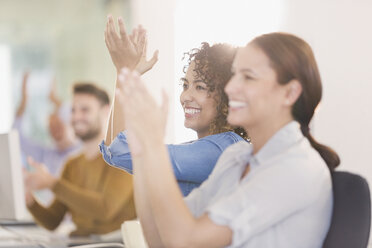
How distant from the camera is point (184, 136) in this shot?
4422mm

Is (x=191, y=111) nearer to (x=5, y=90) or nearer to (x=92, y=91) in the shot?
(x=92, y=91)

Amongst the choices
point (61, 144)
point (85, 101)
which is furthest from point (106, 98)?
point (61, 144)

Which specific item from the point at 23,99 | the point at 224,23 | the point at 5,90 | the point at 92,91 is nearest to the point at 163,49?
the point at 224,23

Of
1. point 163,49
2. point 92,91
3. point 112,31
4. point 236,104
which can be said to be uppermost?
point 112,31

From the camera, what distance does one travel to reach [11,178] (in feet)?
7.25

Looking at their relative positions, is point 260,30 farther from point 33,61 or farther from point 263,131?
point 263,131

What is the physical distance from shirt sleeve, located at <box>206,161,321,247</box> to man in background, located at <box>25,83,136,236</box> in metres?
2.00

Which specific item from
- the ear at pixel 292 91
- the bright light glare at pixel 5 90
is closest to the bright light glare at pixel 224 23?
the bright light glare at pixel 5 90

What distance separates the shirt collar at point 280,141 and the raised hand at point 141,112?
0.79 ft

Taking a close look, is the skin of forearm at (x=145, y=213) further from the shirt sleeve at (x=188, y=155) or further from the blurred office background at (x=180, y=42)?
the blurred office background at (x=180, y=42)

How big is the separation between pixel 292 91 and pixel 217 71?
1.53 feet

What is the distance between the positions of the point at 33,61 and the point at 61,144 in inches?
47.3

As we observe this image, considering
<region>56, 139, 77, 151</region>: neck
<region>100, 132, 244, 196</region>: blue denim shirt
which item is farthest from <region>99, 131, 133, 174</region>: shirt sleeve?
<region>56, 139, 77, 151</region>: neck

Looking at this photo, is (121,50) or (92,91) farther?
(92,91)
